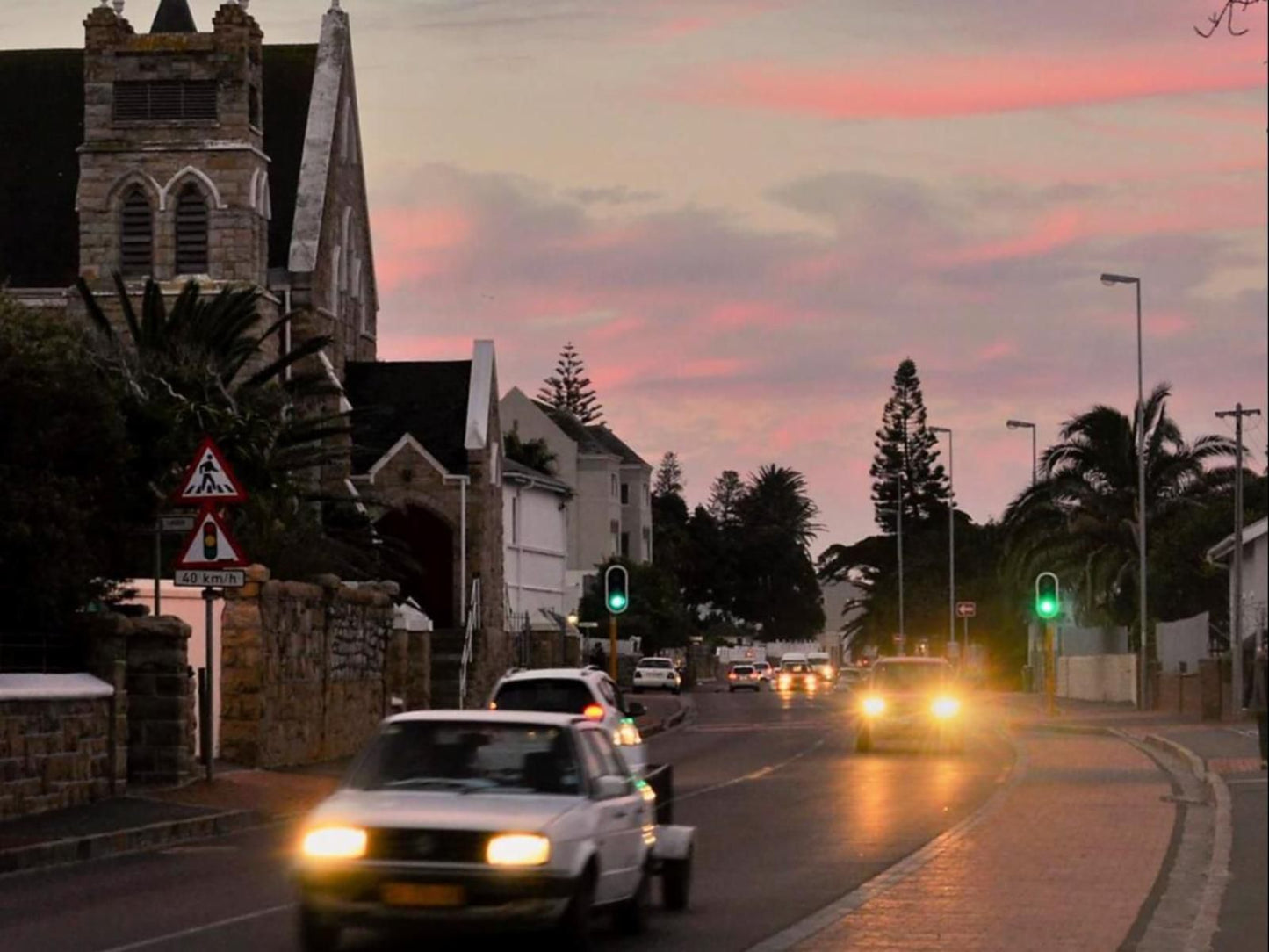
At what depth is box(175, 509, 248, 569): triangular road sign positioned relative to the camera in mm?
26422

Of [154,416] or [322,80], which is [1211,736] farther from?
[322,80]

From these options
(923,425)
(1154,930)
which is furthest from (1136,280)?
(923,425)

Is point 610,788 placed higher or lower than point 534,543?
lower

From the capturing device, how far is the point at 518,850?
1338cm

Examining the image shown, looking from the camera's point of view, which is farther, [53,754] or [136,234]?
[136,234]

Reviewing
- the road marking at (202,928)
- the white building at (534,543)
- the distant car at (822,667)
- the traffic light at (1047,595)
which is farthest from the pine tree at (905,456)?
the road marking at (202,928)

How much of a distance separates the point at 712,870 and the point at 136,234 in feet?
139

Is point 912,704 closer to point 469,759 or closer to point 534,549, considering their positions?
point 469,759

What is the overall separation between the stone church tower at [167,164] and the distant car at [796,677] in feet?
148

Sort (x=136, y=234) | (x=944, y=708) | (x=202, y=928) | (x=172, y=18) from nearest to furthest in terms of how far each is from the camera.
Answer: (x=202, y=928), (x=944, y=708), (x=136, y=234), (x=172, y=18)

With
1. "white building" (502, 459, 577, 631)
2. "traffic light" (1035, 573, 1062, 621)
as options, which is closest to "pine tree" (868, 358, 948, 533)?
"white building" (502, 459, 577, 631)

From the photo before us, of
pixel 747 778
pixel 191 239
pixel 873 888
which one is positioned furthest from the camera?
pixel 191 239

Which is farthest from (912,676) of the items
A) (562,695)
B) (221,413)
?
(562,695)

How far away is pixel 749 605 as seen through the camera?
17662 centimetres
